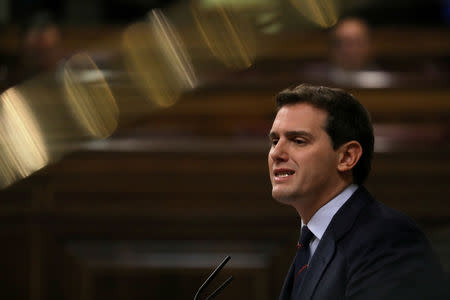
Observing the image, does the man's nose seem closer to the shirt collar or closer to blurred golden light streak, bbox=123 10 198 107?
the shirt collar

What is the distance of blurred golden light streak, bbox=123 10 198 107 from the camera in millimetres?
1834

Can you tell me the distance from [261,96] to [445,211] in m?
0.67

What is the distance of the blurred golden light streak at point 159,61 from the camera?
6.02 ft

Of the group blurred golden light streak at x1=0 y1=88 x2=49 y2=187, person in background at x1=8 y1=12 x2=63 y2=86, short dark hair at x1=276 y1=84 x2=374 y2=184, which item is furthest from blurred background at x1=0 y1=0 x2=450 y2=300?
short dark hair at x1=276 y1=84 x2=374 y2=184

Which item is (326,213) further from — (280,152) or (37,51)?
(37,51)

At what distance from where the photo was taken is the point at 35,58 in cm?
256

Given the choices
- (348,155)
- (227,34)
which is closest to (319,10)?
(227,34)

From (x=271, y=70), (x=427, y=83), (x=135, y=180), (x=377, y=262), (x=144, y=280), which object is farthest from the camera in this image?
(x=271, y=70)

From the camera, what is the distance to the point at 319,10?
2.18m

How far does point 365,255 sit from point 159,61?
3.70 ft

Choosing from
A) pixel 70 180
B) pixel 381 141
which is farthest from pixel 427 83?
pixel 70 180

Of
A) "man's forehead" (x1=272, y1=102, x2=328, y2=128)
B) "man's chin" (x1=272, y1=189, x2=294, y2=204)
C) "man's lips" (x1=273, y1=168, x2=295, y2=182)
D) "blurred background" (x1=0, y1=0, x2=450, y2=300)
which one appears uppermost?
"man's forehead" (x1=272, y1=102, x2=328, y2=128)

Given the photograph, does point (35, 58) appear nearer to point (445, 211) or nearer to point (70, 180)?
point (70, 180)

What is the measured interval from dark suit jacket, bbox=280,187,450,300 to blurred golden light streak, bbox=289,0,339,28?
1.15 metres
